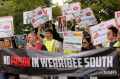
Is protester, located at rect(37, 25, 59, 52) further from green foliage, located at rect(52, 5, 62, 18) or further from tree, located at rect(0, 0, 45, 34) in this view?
green foliage, located at rect(52, 5, 62, 18)

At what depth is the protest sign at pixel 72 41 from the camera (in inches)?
433

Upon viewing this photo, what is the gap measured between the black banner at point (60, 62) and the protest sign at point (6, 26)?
1417 mm

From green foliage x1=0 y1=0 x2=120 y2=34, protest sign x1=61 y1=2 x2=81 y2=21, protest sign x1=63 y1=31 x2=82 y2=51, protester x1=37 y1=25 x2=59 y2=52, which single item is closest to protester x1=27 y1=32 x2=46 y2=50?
protester x1=37 y1=25 x2=59 y2=52

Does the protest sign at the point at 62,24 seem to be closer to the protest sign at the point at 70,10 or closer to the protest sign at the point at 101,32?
the protest sign at the point at 70,10

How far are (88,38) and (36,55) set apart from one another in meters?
1.50

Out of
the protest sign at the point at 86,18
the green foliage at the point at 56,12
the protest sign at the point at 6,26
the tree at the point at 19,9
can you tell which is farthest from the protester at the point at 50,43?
the green foliage at the point at 56,12

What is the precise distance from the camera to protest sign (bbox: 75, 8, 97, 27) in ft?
44.2

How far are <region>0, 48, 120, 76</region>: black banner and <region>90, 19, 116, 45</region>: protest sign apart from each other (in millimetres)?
809

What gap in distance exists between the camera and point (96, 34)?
35.8 feet

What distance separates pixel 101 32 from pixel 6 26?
3268mm

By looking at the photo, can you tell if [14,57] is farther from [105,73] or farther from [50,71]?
[105,73]

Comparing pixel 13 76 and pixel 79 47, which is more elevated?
pixel 79 47

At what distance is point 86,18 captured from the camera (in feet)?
44.2

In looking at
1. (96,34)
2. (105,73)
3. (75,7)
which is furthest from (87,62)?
(75,7)
